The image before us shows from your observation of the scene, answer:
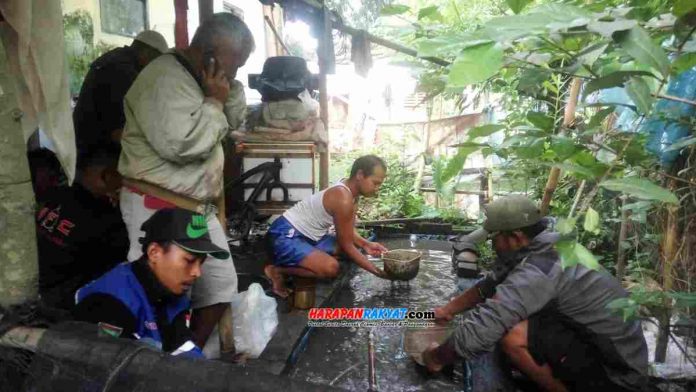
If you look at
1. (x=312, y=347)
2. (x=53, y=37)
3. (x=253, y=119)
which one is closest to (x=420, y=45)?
(x=53, y=37)

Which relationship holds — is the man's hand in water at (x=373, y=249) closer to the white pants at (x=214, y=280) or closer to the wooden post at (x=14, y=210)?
the white pants at (x=214, y=280)

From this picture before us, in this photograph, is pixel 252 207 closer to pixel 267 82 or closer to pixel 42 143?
pixel 267 82

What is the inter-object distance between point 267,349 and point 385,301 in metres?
1.52

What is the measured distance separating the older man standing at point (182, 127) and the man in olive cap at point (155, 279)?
36 centimetres

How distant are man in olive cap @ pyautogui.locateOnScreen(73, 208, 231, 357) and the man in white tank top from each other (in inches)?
83.6

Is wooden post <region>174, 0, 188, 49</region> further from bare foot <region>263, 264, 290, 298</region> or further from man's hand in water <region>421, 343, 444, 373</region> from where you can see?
man's hand in water <region>421, 343, 444, 373</region>

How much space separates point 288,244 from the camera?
434 centimetres

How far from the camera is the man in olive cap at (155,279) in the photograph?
190 centimetres

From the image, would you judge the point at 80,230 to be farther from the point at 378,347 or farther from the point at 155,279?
the point at 378,347

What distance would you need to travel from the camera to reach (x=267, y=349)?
311 centimetres

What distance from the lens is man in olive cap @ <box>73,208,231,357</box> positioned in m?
1.90

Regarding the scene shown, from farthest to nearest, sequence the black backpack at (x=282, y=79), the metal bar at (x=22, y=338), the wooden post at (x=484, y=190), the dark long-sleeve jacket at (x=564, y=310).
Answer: the wooden post at (x=484, y=190), the black backpack at (x=282, y=79), the dark long-sleeve jacket at (x=564, y=310), the metal bar at (x=22, y=338)

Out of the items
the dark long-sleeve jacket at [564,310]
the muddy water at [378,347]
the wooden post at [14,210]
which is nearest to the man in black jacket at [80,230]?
the wooden post at [14,210]

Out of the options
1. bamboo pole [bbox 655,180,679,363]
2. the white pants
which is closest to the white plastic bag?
the white pants
